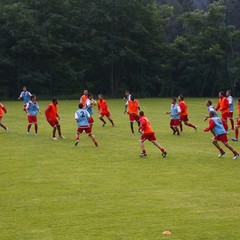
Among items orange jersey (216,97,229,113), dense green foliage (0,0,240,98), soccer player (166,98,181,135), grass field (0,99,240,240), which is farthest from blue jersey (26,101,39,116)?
dense green foliage (0,0,240,98)

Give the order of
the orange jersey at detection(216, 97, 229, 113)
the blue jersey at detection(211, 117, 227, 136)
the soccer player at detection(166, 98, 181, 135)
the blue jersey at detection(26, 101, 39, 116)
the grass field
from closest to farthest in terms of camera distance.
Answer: the grass field < the blue jersey at detection(211, 117, 227, 136) < the soccer player at detection(166, 98, 181, 135) < the blue jersey at detection(26, 101, 39, 116) < the orange jersey at detection(216, 97, 229, 113)

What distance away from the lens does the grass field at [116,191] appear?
36.8 ft

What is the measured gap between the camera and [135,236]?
35.2ft

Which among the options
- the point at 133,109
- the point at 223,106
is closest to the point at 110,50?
the point at 133,109

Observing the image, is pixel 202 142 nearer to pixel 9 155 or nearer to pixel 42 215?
pixel 9 155

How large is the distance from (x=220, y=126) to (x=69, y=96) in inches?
1624

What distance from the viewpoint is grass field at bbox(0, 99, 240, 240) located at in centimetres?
1121

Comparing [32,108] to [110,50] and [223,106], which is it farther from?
[110,50]

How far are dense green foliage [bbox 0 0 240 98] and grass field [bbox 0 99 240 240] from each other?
35018 mm

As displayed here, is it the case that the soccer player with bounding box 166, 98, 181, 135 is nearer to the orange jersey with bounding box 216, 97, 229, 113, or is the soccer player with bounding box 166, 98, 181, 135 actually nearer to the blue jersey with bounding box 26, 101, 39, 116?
the orange jersey with bounding box 216, 97, 229, 113

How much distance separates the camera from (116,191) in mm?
14586

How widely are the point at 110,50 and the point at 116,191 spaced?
48.9 metres

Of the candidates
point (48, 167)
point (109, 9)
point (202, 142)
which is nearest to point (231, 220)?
point (48, 167)

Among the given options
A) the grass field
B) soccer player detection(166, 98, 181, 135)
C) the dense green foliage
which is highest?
the dense green foliage
